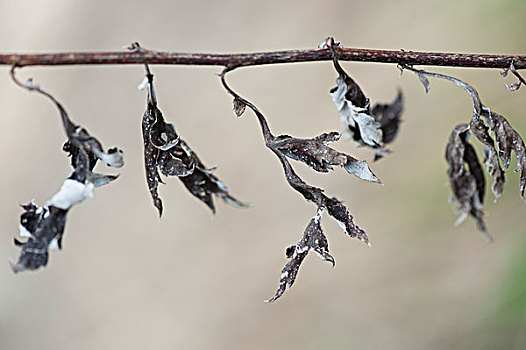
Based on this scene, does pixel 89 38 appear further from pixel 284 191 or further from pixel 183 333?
pixel 183 333

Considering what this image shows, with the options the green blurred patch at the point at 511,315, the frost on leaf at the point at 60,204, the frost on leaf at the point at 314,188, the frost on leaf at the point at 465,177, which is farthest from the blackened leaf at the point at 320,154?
the green blurred patch at the point at 511,315

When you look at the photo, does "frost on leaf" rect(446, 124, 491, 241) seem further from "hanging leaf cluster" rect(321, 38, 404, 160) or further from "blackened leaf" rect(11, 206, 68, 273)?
"blackened leaf" rect(11, 206, 68, 273)

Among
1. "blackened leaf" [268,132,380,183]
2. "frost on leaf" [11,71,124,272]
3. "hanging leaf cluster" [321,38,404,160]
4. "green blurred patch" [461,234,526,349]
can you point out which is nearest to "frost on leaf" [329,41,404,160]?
"hanging leaf cluster" [321,38,404,160]

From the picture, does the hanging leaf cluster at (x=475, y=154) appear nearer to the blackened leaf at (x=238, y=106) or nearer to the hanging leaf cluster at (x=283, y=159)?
the hanging leaf cluster at (x=283, y=159)

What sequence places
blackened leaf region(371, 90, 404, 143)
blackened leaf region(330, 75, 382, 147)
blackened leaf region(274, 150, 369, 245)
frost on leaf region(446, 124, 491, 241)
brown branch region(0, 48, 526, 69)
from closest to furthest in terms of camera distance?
brown branch region(0, 48, 526, 69) → blackened leaf region(274, 150, 369, 245) → blackened leaf region(330, 75, 382, 147) → frost on leaf region(446, 124, 491, 241) → blackened leaf region(371, 90, 404, 143)
